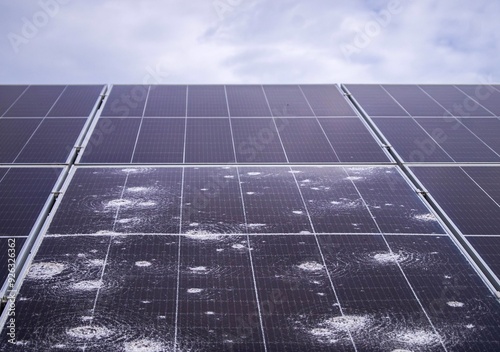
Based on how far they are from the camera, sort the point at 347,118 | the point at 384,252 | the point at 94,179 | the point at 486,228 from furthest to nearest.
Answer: the point at 347,118 → the point at 94,179 → the point at 486,228 → the point at 384,252

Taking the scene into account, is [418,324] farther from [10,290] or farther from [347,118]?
[347,118]

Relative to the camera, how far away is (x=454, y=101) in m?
13.7

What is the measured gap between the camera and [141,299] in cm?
716

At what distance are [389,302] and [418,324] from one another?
468 millimetres

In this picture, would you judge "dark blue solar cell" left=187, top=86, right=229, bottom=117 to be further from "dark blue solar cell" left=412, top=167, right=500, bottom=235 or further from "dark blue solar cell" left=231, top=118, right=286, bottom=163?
"dark blue solar cell" left=412, top=167, right=500, bottom=235

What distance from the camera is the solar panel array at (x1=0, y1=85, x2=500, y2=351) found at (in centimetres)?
682

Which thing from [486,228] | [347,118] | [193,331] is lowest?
[193,331]

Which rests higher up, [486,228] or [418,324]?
[486,228]

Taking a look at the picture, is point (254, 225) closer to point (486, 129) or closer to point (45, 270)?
point (45, 270)

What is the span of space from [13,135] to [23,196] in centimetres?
255

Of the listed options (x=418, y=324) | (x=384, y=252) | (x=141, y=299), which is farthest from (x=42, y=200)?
(x=418, y=324)

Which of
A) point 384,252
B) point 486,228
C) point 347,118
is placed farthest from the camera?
point 347,118

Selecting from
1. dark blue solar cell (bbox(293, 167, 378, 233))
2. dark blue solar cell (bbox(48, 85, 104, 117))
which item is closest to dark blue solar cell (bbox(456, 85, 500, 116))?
dark blue solar cell (bbox(293, 167, 378, 233))

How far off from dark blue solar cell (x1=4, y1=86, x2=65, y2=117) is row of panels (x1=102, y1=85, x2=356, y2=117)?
4.17 feet
